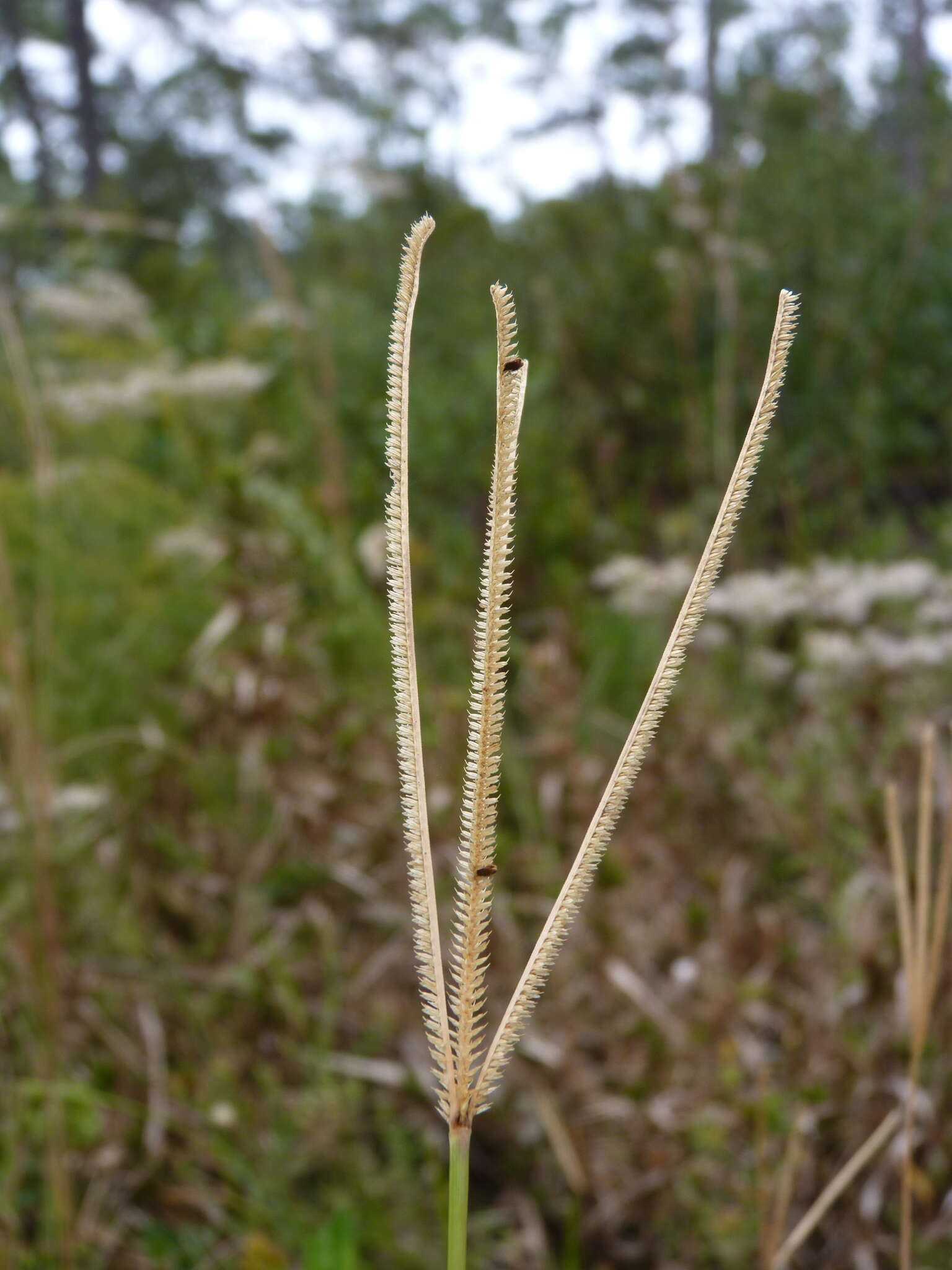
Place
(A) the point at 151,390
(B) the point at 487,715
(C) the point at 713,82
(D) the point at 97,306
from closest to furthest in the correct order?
(B) the point at 487,715 < (A) the point at 151,390 < (D) the point at 97,306 < (C) the point at 713,82

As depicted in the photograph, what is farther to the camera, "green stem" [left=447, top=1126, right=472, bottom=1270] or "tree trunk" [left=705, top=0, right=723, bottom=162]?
"tree trunk" [left=705, top=0, right=723, bottom=162]

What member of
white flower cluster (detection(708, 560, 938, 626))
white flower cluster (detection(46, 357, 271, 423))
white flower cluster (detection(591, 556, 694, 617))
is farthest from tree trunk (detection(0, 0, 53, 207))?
white flower cluster (detection(708, 560, 938, 626))

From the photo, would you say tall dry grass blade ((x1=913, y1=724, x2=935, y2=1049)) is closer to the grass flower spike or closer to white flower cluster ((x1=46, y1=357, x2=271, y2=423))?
the grass flower spike

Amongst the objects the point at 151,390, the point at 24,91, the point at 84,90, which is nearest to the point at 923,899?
the point at 151,390

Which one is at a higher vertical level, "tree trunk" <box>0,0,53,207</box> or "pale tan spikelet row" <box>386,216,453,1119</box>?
"tree trunk" <box>0,0,53,207</box>

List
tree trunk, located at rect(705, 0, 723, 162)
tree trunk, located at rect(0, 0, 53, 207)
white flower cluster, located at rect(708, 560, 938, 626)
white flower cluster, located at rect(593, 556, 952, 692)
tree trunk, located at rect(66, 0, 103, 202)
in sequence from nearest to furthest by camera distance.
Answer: white flower cluster, located at rect(593, 556, 952, 692) < white flower cluster, located at rect(708, 560, 938, 626) < tree trunk, located at rect(705, 0, 723, 162) < tree trunk, located at rect(66, 0, 103, 202) < tree trunk, located at rect(0, 0, 53, 207)

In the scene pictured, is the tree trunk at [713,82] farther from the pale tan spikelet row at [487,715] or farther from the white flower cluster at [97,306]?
the pale tan spikelet row at [487,715]

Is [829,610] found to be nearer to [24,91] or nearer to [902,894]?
[902,894]
